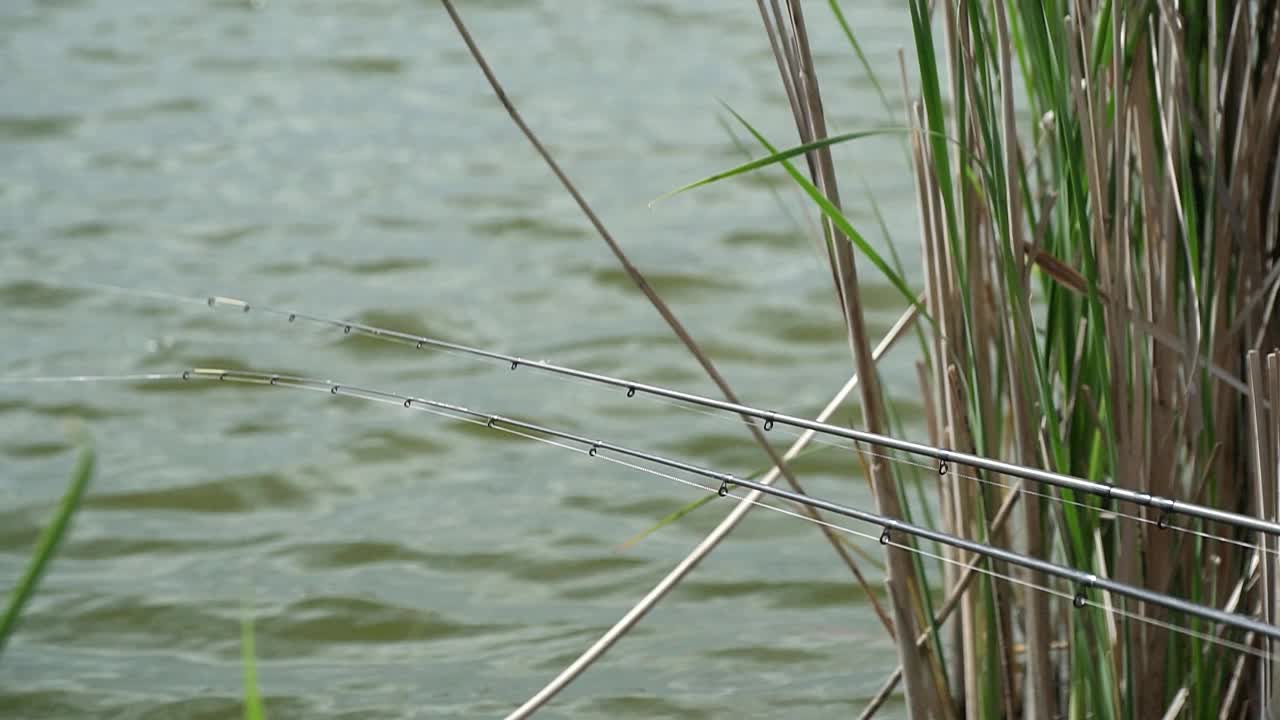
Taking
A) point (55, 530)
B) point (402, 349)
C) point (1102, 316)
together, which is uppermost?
point (55, 530)

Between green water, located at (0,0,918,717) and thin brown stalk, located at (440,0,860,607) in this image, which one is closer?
thin brown stalk, located at (440,0,860,607)

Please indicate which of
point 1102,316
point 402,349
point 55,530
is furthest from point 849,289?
point 402,349

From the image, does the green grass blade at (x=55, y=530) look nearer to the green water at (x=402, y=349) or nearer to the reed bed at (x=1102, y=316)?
the reed bed at (x=1102, y=316)

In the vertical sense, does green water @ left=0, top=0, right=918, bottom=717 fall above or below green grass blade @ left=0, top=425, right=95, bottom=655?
below

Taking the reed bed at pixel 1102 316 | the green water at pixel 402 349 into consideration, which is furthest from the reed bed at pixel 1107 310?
the green water at pixel 402 349

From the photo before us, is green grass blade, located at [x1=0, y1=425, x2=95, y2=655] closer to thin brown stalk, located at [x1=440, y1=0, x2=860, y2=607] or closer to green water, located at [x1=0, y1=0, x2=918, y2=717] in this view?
thin brown stalk, located at [x1=440, y1=0, x2=860, y2=607]

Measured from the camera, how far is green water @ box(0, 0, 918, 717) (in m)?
1.69

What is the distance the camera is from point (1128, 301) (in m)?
0.98

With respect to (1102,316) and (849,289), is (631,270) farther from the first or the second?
(1102,316)

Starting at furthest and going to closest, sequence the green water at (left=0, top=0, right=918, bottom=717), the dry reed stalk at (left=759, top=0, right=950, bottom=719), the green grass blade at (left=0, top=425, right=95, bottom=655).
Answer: the green water at (left=0, top=0, right=918, bottom=717) < the dry reed stalk at (left=759, top=0, right=950, bottom=719) < the green grass blade at (left=0, top=425, right=95, bottom=655)

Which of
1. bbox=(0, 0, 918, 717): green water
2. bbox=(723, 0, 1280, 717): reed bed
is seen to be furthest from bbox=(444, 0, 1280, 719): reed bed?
bbox=(0, 0, 918, 717): green water

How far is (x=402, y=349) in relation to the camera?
2.59m

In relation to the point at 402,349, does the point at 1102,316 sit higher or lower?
higher

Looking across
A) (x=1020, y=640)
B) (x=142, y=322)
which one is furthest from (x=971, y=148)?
(x=142, y=322)
